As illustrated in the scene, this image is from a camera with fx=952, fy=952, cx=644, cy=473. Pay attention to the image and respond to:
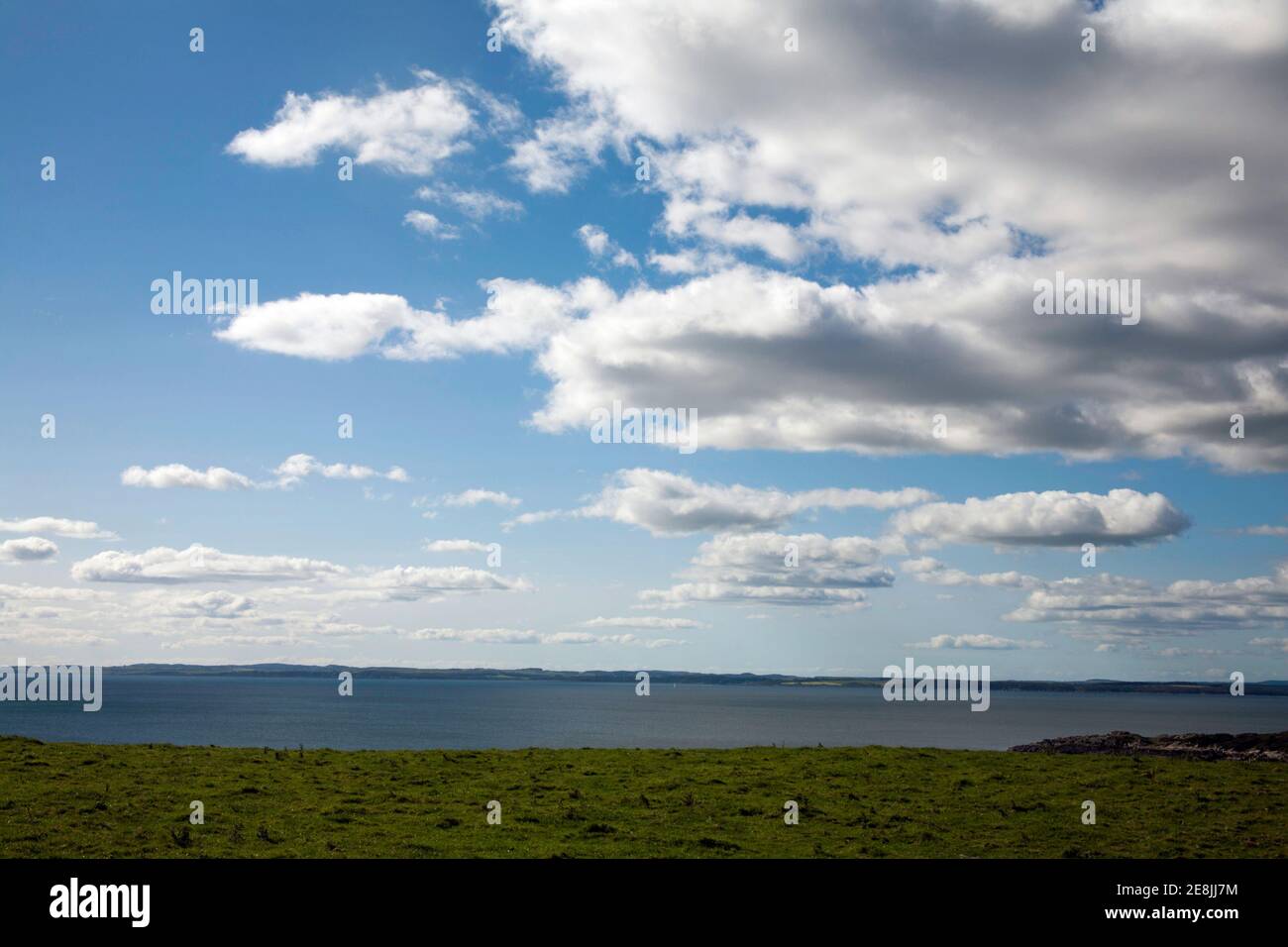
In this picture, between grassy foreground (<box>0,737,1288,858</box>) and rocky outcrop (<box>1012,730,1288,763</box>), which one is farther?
rocky outcrop (<box>1012,730,1288,763</box>)

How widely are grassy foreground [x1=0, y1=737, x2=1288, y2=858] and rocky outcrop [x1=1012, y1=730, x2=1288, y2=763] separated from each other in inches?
1054

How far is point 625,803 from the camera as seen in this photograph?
3319 centimetres

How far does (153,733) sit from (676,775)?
594 ft

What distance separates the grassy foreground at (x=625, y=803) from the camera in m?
27.5

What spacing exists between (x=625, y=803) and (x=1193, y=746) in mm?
62949

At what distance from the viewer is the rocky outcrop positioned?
66425mm

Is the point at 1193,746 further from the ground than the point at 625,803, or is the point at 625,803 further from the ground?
the point at 625,803

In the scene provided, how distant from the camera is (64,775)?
35844 mm

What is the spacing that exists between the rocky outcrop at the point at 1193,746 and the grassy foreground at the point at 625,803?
26.8m
